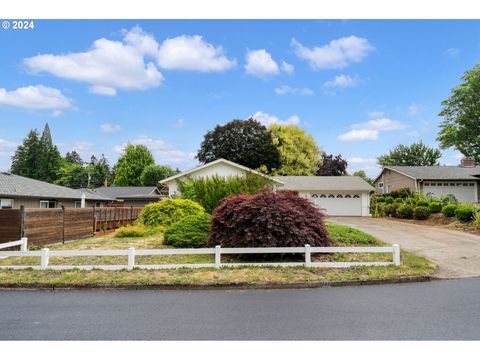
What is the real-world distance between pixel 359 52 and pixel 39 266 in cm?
1484

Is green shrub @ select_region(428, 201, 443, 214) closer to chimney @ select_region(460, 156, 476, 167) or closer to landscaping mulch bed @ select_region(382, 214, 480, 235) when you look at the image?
landscaping mulch bed @ select_region(382, 214, 480, 235)

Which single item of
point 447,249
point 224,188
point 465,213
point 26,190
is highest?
point 224,188

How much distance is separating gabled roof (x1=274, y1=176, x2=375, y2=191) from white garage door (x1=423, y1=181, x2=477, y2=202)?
5.45 metres

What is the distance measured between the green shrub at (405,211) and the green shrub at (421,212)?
87 centimetres

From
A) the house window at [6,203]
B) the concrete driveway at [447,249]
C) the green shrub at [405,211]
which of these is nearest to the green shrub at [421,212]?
the green shrub at [405,211]

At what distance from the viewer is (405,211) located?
2453 cm

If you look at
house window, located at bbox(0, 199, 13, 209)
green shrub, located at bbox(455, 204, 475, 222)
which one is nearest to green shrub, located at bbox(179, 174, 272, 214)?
house window, located at bbox(0, 199, 13, 209)

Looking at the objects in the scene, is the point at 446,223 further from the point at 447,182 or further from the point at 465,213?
the point at 447,182

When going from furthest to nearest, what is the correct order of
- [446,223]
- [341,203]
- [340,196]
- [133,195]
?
[133,195], [340,196], [341,203], [446,223]

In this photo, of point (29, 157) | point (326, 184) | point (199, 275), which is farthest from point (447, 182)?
point (29, 157)

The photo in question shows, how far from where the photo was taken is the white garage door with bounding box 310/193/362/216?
32.1 meters

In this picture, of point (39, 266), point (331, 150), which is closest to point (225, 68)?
point (39, 266)

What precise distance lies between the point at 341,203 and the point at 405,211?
817 cm

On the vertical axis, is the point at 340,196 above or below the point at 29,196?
above
